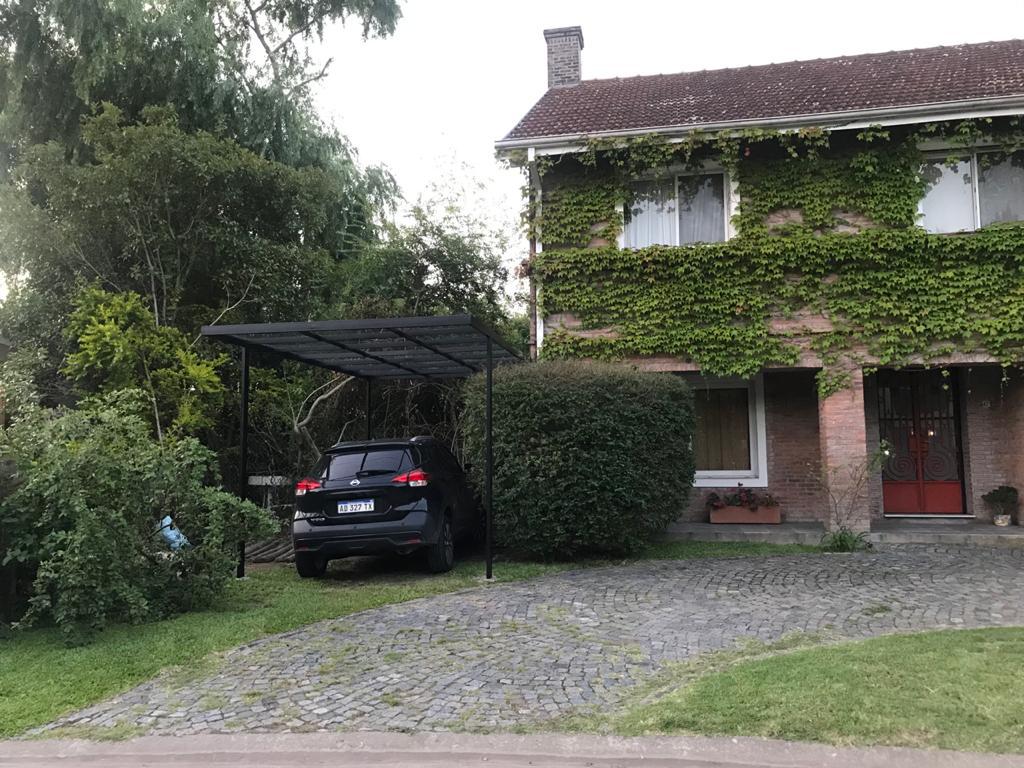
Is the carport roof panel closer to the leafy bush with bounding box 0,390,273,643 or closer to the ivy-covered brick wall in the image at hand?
the leafy bush with bounding box 0,390,273,643

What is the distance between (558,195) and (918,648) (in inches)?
350

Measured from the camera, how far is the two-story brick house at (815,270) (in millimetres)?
10758

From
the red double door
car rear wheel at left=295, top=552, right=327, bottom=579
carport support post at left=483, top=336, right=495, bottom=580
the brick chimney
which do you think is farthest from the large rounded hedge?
the brick chimney

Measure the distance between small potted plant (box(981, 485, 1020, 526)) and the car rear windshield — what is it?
919 cm

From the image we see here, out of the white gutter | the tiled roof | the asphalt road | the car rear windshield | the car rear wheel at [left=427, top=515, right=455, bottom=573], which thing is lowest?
the asphalt road

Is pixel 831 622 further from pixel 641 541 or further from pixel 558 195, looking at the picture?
pixel 558 195

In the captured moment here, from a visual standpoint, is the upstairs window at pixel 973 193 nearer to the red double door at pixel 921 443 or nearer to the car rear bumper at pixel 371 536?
the red double door at pixel 921 443

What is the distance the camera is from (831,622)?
6.06 meters

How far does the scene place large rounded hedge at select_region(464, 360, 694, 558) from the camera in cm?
880

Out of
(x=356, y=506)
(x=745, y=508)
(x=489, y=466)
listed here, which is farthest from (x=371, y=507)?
(x=745, y=508)

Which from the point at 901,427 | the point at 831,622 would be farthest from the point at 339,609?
the point at 901,427

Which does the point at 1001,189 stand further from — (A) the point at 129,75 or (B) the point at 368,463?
(A) the point at 129,75

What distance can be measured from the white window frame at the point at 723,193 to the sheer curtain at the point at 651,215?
Result: 0.21ft

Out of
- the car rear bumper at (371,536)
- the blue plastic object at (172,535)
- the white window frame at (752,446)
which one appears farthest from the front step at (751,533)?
the blue plastic object at (172,535)
